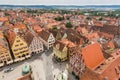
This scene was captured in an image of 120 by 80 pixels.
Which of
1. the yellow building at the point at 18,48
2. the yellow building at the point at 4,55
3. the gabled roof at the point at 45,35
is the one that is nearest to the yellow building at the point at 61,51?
the yellow building at the point at 18,48

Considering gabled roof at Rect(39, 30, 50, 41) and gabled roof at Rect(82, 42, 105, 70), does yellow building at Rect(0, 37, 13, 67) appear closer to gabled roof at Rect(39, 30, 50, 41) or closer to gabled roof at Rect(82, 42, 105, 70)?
gabled roof at Rect(39, 30, 50, 41)

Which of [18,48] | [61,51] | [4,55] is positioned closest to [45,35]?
[18,48]

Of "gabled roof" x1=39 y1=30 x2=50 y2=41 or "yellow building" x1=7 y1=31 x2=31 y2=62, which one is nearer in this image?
"yellow building" x1=7 y1=31 x2=31 y2=62

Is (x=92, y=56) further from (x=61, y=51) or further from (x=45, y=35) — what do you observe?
(x=45, y=35)

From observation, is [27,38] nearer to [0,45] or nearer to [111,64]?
[0,45]

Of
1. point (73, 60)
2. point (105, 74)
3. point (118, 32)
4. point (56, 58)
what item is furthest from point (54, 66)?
point (118, 32)

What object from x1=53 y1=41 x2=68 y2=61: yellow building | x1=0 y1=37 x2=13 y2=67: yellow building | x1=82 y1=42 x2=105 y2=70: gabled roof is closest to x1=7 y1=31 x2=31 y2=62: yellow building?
x1=0 y1=37 x2=13 y2=67: yellow building
